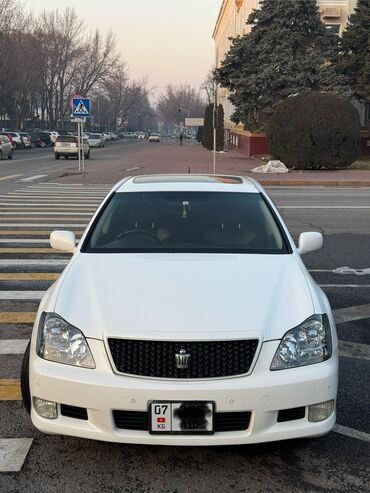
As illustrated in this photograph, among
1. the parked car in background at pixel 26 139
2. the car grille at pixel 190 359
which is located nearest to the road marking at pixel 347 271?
the car grille at pixel 190 359

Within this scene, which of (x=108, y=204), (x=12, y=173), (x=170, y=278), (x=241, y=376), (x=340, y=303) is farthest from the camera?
(x=12, y=173)

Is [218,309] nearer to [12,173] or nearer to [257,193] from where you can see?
[257,193]

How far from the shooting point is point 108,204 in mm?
4816

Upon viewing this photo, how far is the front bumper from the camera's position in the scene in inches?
116

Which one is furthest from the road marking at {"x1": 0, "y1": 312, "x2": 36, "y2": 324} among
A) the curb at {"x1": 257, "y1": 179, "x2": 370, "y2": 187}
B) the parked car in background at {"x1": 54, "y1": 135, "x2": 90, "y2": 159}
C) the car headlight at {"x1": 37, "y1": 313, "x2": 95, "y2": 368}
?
the parked car in background at {"x1": 54, "y1": 135, "x2": 90, "y2": 159}

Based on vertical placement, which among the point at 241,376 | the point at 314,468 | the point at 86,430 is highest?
the point at 241,376

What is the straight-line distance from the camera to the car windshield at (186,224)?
430 centimetres

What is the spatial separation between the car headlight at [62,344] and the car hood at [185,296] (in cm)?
5

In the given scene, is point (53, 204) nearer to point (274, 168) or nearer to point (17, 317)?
point (17, 317)

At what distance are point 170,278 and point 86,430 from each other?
1.03 metres

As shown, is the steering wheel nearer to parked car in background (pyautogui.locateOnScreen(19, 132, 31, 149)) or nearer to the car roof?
the car roof

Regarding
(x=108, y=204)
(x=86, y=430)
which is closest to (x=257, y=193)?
(x=108, y=204)

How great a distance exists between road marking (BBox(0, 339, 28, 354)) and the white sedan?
1594 mm

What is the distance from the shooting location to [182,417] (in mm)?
2980
